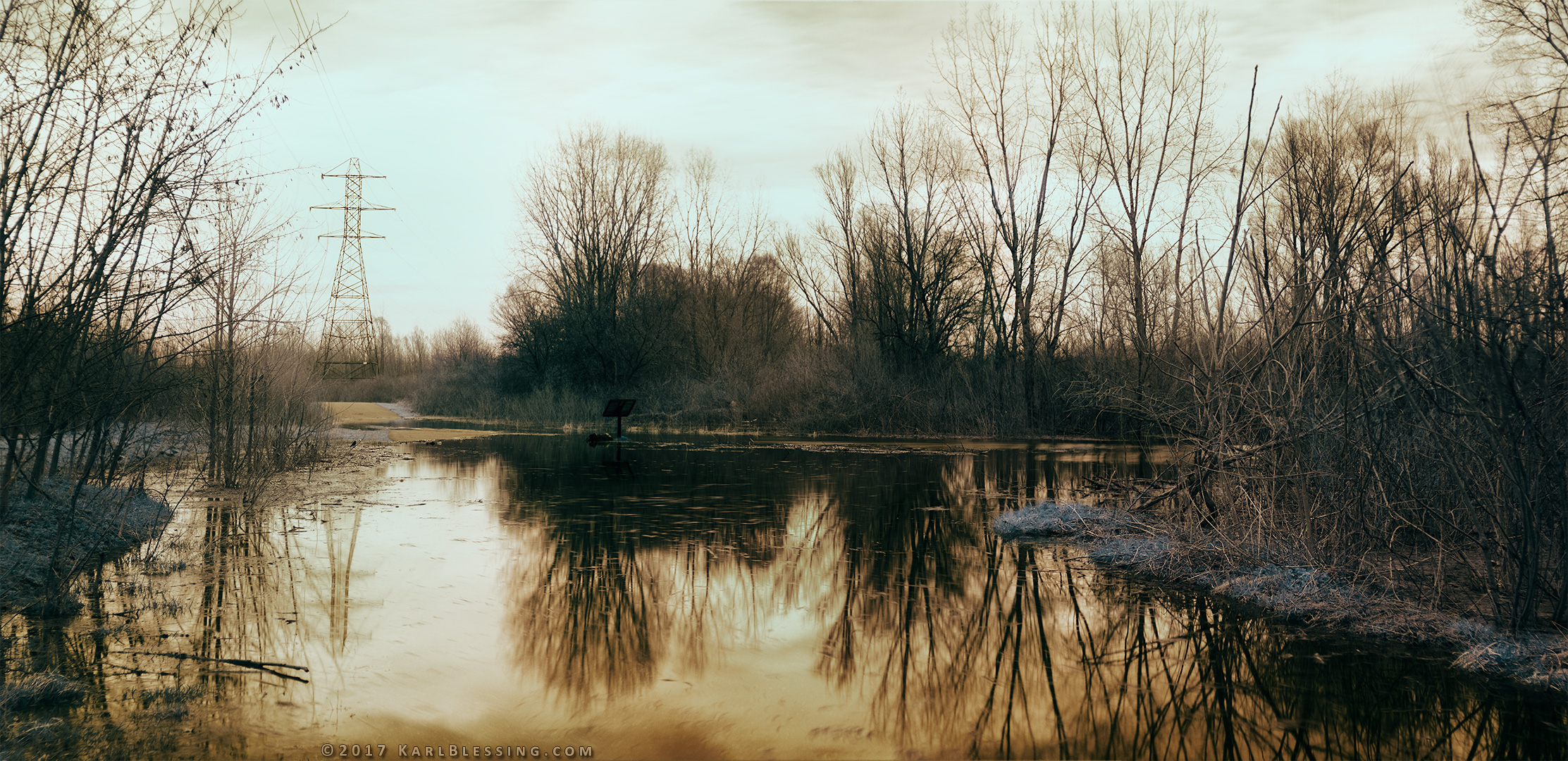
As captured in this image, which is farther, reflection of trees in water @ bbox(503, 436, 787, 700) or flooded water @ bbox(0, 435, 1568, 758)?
reflection of trees in water @ bbox(503, 436, 787, 700)

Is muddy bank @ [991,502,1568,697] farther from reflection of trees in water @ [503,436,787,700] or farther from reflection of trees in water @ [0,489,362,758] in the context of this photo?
reflection of trees in water @ [0,489,362,758]

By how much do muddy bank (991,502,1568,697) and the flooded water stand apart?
287 millimetres

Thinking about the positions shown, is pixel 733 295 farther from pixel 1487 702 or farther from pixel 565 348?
pixel 1487 702

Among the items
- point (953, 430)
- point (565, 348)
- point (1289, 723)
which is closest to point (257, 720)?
point (1289, 723)

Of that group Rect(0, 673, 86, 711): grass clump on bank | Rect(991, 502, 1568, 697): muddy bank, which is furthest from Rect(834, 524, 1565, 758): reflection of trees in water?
Rect(0, 673, 86, 711): grass clump on bank

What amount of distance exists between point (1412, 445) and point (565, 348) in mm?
34877

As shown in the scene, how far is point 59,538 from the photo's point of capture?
6.08 meters

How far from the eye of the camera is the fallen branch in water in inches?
201

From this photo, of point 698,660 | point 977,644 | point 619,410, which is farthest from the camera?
point 619,410

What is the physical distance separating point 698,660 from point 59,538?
4.41 m

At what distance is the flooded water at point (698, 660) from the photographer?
4.40 m

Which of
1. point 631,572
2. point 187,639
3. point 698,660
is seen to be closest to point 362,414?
point 631,572

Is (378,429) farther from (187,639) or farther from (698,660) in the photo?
(698,660)

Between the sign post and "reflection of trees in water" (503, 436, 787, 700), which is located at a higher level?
the sign post
